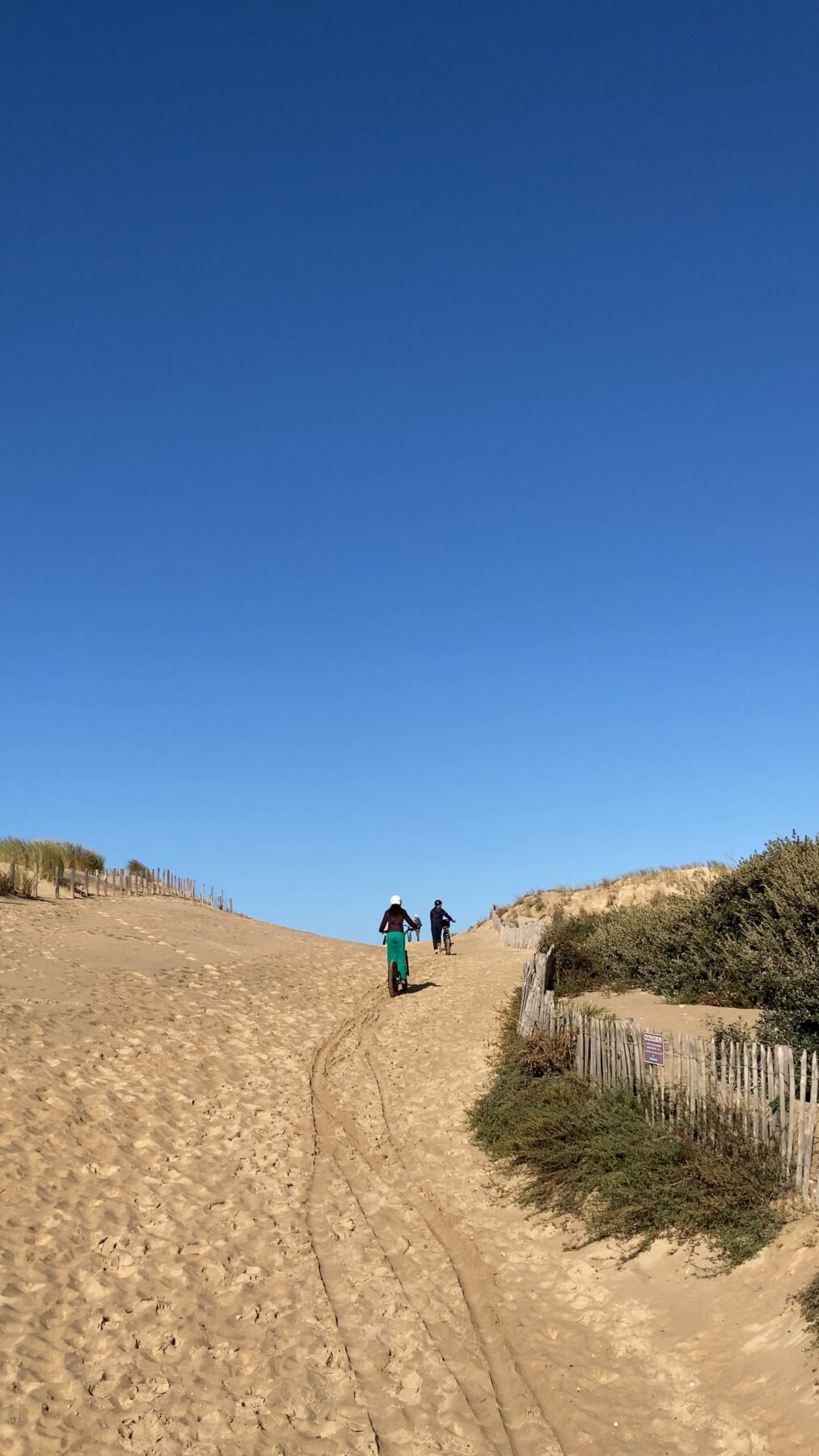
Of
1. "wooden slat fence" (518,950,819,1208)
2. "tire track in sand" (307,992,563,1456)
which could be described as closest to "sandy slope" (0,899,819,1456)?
"tire track in sand" (307,992,563,1456)

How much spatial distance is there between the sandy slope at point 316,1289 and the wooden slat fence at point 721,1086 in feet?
2.66

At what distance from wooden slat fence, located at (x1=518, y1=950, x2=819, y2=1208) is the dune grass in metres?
0.17

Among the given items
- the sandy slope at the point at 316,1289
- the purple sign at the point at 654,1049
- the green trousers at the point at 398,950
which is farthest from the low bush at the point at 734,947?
the sandy slope at the point at 316,1289

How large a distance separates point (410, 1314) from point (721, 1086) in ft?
11.9

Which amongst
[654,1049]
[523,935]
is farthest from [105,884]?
[654,1049]

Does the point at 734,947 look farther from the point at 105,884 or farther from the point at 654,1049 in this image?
the point at 105,884

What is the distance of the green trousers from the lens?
22156 millimetres

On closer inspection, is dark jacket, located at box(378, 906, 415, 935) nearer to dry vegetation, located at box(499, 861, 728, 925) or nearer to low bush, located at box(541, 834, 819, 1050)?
low bush, located at box(541, 834, 819, 1050)

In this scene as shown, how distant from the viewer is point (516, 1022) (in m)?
16.4

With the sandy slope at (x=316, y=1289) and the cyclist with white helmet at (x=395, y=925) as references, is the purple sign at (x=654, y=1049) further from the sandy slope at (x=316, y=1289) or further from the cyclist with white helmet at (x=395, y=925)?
the cyclist with white helmet at (x=395, y=925)

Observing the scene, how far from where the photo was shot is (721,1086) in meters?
9.65

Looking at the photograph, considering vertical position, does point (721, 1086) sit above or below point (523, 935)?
below

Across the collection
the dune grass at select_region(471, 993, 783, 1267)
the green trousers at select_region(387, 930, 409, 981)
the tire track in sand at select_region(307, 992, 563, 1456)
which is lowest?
the tire track in sand at select_region(307, 992, 563, 1456)

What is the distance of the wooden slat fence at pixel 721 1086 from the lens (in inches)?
338
